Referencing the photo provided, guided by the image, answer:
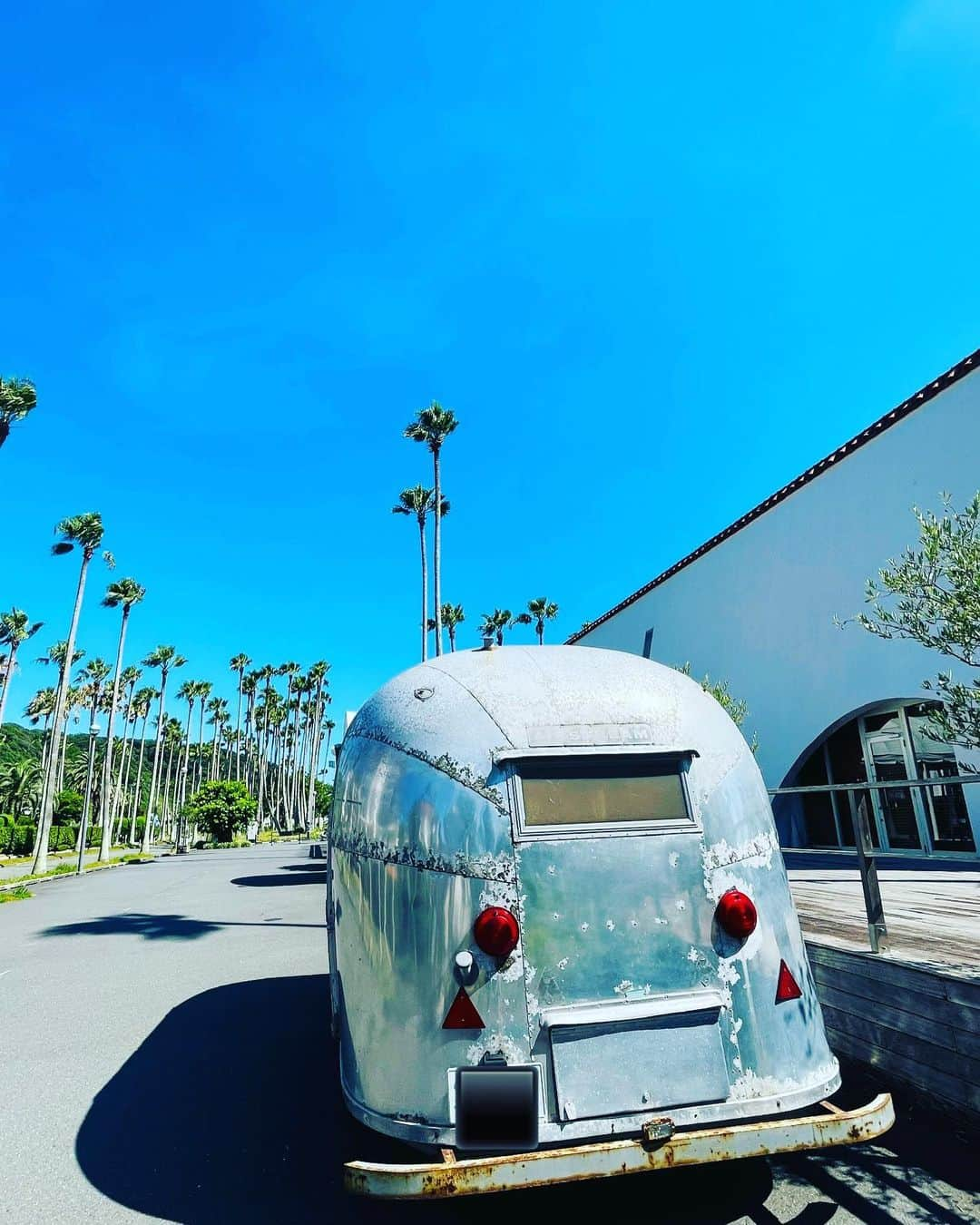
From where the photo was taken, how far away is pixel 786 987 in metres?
2.85

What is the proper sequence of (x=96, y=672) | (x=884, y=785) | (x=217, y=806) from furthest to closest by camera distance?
(x=96, y=672), (x=217, y=806), (x=884, y=785)

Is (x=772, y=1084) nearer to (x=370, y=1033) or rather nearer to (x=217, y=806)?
(x=370, y=1033)

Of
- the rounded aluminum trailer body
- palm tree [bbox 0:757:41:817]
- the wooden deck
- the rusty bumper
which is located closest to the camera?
the rusty bumper

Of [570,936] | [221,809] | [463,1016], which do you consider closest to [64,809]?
[221,809]

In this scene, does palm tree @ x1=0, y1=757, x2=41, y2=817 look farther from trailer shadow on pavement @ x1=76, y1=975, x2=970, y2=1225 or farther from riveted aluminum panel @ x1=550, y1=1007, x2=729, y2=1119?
riveted aluminum panel @ x1=550, y1=1007, x2=729, y2=1119

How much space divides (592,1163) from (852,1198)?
170 centimetres

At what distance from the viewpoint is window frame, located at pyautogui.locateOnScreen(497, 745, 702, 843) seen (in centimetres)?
283

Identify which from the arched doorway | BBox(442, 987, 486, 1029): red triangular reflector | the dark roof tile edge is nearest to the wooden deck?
BBox(442, 987, 486, 1029): red triangular reflector

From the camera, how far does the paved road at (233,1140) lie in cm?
311

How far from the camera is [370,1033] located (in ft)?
9.20

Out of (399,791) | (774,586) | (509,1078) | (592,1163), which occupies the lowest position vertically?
(592,1163)

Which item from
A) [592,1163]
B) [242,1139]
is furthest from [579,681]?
[242,1139]

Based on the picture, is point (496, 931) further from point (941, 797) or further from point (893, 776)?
point (893, 776)

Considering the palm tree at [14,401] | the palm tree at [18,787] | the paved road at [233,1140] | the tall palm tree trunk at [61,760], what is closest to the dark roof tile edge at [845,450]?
the paved road at [233,1140]
